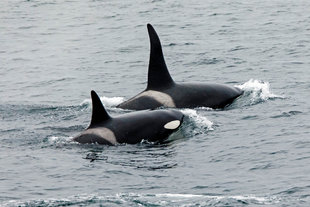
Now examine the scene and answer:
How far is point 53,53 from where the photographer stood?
3622cm

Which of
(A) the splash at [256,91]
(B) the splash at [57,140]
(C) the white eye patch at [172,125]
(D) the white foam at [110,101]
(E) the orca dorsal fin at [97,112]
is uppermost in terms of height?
(E) the orca dorsal fin at [97,112]

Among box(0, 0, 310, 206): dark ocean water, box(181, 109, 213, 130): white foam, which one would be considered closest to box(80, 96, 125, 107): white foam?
box(0, 0, 310, 206): dark ocean water

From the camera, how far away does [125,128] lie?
19781mm

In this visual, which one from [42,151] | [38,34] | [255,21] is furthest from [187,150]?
[38,34]

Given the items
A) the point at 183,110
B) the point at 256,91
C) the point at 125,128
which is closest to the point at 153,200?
the point at 125,128

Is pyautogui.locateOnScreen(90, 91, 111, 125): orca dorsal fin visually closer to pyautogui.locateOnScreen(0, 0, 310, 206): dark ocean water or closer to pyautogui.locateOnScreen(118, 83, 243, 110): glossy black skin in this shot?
pyautogui.locateOnScreen(0, 0, 310, 206): dark ocean water

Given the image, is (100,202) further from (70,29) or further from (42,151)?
(70,29)

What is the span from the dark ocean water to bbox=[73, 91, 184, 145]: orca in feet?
0.76

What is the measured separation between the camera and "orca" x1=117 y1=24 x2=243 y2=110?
22.8 meters

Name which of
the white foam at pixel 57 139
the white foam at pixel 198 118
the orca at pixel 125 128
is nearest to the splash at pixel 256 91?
the white foam at pixel 198 118

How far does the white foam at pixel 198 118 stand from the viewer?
2106cm

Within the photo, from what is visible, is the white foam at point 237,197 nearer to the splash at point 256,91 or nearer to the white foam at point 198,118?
the white foam at point 198,118

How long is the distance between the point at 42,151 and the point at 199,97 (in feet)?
17.5

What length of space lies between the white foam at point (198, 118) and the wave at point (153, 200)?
18.3 feet
